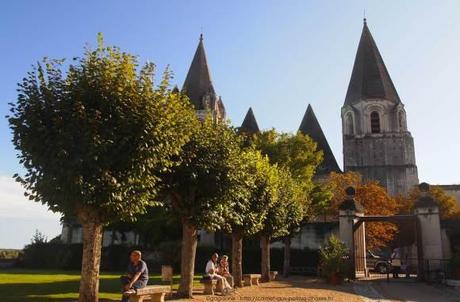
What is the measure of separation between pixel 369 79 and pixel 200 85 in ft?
75.9

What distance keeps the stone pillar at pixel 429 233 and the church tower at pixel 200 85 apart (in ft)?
128

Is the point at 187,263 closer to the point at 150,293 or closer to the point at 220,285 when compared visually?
the point at 220,285

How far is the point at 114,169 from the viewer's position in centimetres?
1166

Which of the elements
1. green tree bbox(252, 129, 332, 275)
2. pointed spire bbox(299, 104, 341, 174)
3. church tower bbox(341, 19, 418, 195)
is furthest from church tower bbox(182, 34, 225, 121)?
green tree bbox(252, 129, 332, 275)

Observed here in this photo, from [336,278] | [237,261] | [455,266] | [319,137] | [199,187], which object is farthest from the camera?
[319,137]

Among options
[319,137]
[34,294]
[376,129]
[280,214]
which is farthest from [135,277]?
[376,129]

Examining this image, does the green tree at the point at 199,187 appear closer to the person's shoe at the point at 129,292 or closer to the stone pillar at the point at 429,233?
the person's shoe at the point at 129,292

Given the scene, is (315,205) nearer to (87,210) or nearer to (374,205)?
(374,205)

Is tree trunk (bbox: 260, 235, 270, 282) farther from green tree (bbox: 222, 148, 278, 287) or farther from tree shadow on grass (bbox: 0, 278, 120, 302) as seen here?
tree shadow on grass (bbox: 0, 278, 120, 302)

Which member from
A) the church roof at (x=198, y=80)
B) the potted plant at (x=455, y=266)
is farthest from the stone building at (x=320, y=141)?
the potted plant at (x=455, y=266)

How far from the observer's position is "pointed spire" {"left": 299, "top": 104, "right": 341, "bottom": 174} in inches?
2406

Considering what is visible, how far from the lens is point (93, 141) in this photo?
11.0 meters

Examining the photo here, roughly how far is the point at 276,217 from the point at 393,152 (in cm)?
4681

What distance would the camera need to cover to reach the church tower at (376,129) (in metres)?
62.9
